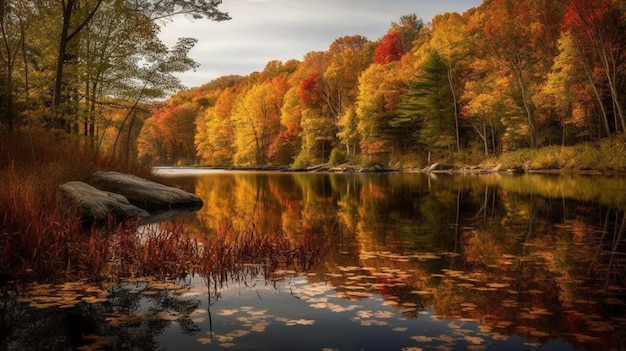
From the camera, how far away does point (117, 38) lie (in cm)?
2209

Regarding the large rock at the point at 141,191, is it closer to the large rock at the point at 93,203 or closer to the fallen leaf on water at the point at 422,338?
the large rock at the point at 93,203

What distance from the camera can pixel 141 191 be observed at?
49.6 feet

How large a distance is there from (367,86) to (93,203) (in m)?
43.5

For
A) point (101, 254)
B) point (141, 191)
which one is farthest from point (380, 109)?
point (101, 254)

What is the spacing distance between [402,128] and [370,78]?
664cm

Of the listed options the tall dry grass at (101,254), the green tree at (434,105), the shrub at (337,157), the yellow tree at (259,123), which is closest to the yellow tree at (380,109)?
the green tree at (434,105)

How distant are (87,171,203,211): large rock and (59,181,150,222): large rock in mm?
1889

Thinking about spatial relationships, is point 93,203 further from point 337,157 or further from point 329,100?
point 329,100

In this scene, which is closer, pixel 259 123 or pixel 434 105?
pixel 434 105

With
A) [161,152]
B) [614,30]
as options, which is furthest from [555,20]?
[161,152]

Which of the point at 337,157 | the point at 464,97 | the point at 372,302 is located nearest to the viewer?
the point at 372,302

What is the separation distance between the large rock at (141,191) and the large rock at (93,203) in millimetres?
1889

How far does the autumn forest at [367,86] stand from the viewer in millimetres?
18672

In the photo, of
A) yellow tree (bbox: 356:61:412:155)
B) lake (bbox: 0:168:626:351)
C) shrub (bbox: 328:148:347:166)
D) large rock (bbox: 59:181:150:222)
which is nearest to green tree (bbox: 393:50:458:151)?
yellow tree (bbox: 356:61:412:155)
